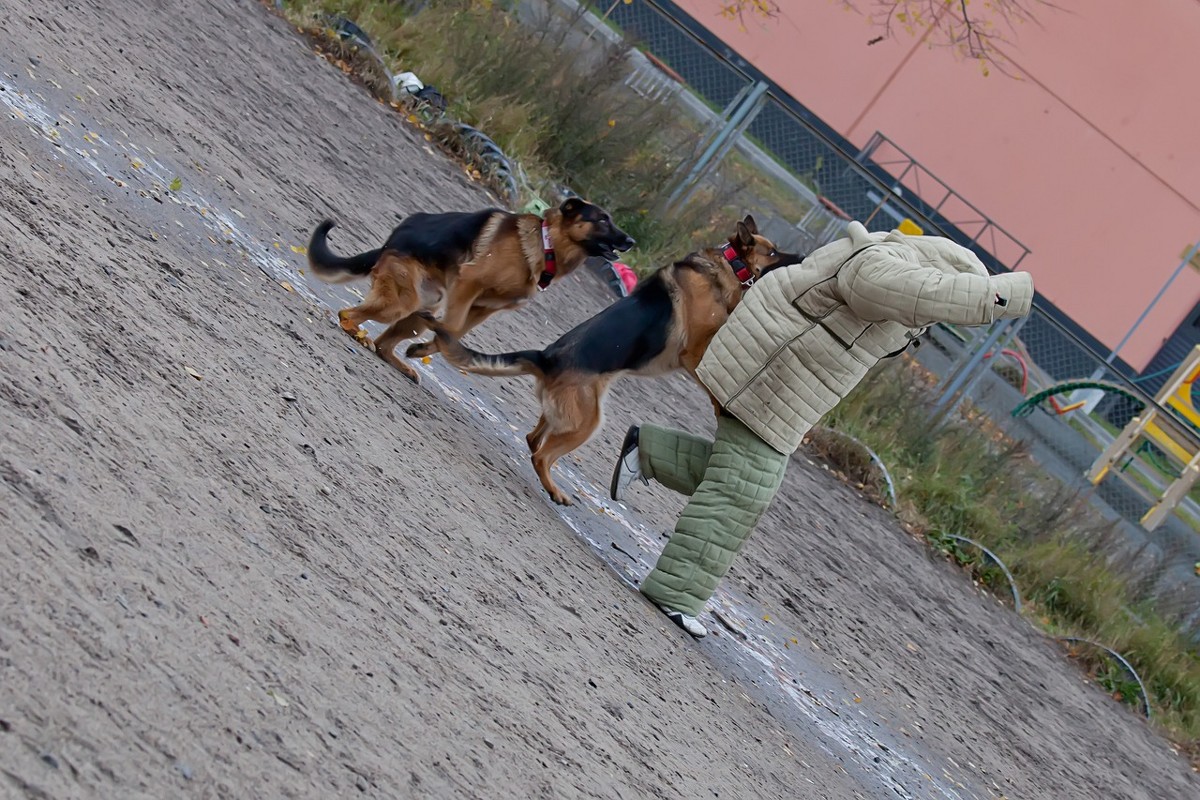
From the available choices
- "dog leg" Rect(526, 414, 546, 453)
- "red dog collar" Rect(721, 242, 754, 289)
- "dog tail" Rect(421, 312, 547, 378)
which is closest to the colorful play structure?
"red dog collar" Rect(721, 242, 754, 289)

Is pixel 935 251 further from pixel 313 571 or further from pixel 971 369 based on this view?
pixel 971 369

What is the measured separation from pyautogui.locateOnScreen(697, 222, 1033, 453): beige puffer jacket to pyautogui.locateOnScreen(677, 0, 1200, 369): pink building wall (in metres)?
20.2

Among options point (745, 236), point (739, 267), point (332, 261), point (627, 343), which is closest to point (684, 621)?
point (627, 343)

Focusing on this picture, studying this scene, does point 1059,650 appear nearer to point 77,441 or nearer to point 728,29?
point 77,441

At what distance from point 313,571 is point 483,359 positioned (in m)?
2.30

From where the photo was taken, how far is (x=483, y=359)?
6.14 m

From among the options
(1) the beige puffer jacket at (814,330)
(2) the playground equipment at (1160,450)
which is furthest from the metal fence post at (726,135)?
(1) the beige puffer jacket at (814,330)

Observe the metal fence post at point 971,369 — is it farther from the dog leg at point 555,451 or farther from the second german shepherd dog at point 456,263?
the dog leg at point 555,451

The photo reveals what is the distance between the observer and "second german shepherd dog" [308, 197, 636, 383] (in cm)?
651

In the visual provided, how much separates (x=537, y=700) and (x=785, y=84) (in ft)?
75.9

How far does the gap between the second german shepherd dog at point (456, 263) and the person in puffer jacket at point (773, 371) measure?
120 centimetres

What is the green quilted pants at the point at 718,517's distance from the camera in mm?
5766

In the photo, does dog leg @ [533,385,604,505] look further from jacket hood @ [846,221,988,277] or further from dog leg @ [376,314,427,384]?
jacket hood @ [846,221,988,277]

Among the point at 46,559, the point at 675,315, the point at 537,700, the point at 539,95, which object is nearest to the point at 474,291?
the point at 675,315
